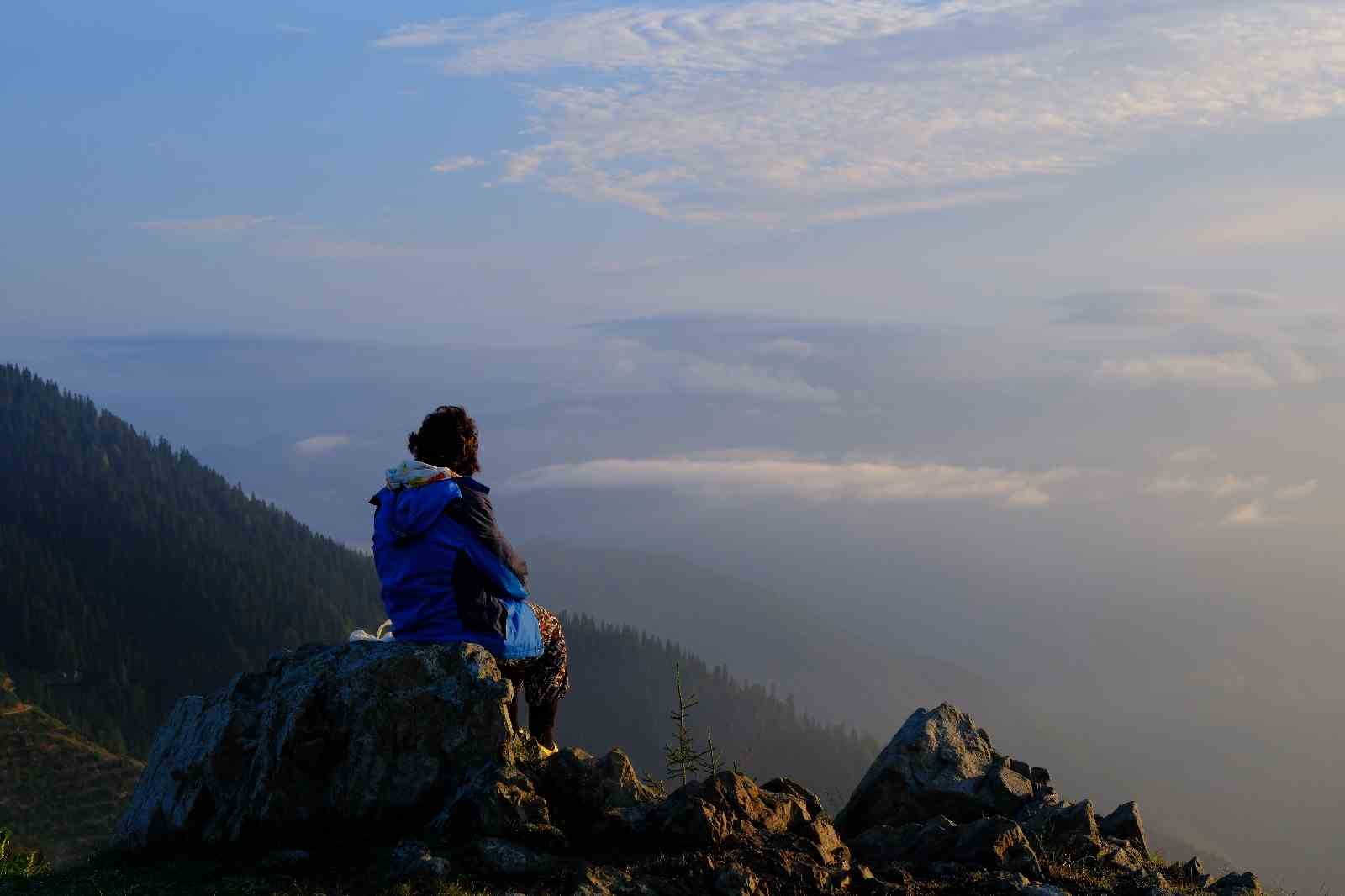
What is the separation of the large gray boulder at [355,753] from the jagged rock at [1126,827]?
773cm

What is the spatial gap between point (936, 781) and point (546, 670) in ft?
18.0

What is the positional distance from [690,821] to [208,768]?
5.62 m

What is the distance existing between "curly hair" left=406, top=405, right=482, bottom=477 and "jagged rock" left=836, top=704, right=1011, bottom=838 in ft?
21.2

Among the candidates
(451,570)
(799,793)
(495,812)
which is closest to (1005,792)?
(799,793)

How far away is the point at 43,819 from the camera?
133375 mm

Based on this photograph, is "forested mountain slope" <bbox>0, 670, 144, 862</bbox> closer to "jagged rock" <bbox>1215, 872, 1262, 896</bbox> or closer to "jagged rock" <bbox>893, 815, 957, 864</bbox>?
"jagged rock" <bbox>893, 815, 957, 864</bbox>

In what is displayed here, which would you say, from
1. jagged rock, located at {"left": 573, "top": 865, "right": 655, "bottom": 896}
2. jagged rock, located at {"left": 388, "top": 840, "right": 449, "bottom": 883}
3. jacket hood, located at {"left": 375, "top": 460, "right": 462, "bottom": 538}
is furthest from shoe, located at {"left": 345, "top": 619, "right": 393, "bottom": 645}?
jagged rock, located at {"left": 573, "top": 865, "right": 655, "bottom": 896}

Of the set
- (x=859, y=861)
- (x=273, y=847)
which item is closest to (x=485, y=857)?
(x=273, y=847)

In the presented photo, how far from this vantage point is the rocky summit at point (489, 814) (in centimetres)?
1280

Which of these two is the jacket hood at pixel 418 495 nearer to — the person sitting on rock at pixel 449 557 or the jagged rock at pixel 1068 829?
the person sitting on rock at pixel 449 557

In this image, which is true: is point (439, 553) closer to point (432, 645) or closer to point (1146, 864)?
point (432, 645)

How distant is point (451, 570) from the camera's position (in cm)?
1449

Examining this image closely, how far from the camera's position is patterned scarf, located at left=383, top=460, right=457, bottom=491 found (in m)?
14.4

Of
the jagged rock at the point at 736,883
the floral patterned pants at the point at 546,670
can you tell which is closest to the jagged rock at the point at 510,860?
the jagged rock at the point at 736,883
